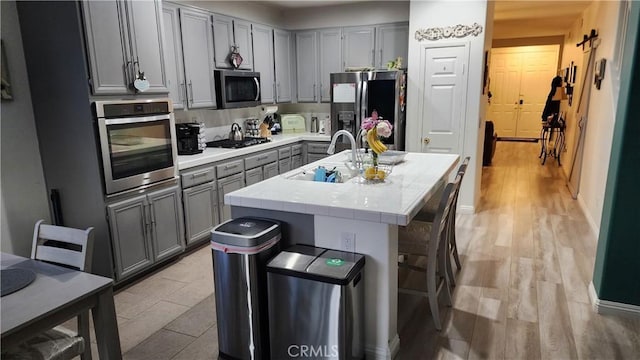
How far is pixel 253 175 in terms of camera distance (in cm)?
452

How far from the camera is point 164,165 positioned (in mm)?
3330

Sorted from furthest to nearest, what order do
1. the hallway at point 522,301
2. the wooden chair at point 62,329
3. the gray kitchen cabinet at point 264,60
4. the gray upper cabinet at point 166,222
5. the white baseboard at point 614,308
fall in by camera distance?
the gray kitchen cabinet at point 264,60
the gray upper cabinet at point 166,222
the white baseboard at point 614,308
the hallway at point 522,301
the wooden chair at point 62,329

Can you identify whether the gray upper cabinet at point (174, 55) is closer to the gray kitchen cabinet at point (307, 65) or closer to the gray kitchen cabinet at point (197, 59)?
the gray kitchen cabinet at point (197, 59)

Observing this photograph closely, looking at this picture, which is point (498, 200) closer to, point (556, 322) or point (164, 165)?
point (556, 322)

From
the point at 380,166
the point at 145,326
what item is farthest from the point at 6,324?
the point at 380,166

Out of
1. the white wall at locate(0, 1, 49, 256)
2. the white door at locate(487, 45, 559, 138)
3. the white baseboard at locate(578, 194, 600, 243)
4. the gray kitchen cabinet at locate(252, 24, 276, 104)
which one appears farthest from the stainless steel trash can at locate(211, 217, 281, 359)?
the white door at locate(487, 45, 559, 138)

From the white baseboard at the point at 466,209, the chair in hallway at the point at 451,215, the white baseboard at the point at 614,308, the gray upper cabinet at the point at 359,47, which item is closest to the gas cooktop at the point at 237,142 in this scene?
the gray upper cabinet at the point at 359,47

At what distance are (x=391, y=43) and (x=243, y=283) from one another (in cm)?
403

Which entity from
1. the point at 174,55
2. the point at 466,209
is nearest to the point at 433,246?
the point at 466,209

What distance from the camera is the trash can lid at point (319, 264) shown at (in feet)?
6.35

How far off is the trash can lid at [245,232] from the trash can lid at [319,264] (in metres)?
0.12

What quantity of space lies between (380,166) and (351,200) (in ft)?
3.27

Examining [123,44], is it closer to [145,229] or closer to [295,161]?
[145,229]

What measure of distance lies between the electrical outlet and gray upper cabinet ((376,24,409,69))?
3.56 m
